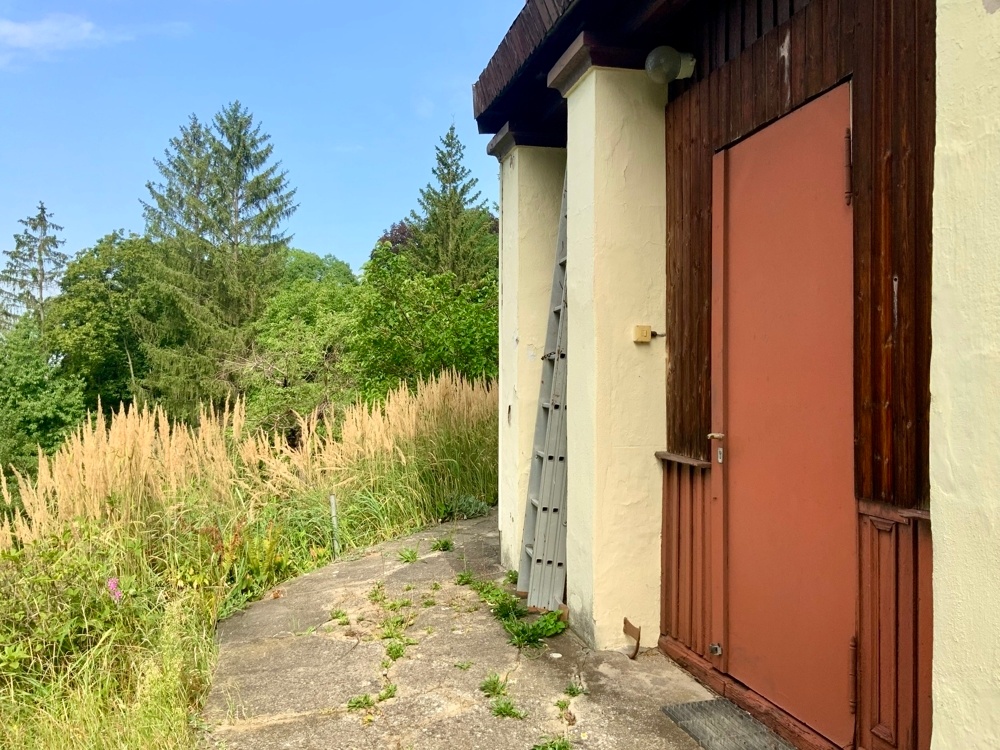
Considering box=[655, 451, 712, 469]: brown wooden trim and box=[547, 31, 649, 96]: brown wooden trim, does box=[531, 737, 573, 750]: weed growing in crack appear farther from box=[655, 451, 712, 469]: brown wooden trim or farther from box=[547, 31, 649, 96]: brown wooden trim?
box=[547, 31, 649, 96]: brown wooden trim

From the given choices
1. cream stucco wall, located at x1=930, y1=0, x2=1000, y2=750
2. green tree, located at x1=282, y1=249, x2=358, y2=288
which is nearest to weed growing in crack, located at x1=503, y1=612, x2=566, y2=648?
cream stucco wall, located at x1=930, y1=0, x2=1000, y2=750

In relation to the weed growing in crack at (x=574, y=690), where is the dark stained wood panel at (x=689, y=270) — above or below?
above

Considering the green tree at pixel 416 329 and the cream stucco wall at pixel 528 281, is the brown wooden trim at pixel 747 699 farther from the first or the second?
the green tree at pixel 416 329

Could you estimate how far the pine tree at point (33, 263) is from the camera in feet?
138

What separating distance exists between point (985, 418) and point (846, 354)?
1008 mm

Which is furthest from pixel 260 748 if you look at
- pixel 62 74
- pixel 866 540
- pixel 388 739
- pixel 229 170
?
pixel 62 74

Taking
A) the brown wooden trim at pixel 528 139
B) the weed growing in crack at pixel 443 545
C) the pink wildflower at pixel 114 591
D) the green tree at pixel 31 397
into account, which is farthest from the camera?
the green tree at pixel 31 397

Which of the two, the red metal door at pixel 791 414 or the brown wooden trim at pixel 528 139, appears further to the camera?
the brown wooden trim at pixel 528 139

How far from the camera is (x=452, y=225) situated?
1411 inches

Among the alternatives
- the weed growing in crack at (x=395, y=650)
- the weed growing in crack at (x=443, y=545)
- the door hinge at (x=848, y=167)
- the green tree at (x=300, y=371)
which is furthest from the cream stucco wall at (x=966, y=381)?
the green tree at (x=300, y=371)

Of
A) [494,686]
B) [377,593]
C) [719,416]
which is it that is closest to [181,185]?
[377,593]

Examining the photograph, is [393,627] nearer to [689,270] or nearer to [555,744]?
[555,744]

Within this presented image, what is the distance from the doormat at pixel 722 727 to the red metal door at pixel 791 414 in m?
0.14

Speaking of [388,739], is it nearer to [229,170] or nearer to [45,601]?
[45,601]
